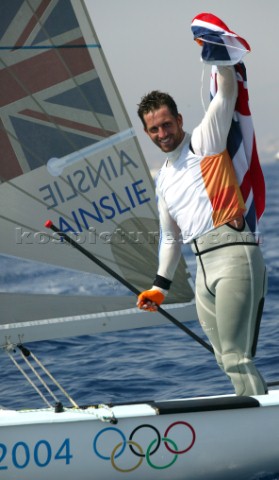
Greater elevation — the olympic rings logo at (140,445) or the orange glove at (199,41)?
the orange glove at (199,41)

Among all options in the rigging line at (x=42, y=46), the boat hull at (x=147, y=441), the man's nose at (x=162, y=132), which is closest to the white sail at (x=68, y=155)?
the rigging line at (x=42, y=46)

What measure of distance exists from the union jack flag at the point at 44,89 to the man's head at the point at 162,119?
90 cm

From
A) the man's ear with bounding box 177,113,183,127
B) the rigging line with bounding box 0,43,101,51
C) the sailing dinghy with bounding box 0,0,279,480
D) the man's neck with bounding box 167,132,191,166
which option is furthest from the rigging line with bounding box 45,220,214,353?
the rigging line with bounding box 0,43,101,51

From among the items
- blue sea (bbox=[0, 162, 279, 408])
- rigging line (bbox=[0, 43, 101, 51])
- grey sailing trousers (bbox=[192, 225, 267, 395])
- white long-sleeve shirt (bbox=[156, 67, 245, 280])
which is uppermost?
rigging line (bbox=[0, 43, 101, 51])

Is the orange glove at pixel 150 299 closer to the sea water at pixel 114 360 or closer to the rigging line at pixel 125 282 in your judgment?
the rigging line at pixel 125 282

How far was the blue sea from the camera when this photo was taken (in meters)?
5.75

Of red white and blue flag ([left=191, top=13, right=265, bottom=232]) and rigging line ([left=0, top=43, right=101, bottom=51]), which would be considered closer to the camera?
red white and blue flag ([left=191, top=13, right=265, bottom=232])

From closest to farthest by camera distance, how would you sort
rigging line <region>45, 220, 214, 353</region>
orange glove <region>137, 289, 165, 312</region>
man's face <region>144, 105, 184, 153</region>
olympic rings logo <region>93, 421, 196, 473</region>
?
olympic rings logo <region>93, 421, 196, 473</region>
man's face <region>144, 105, 184, 153</region>
orange glove <region>137, 289, 165, 312</region>
rigging line <region>45, 220, 214, 353</region>

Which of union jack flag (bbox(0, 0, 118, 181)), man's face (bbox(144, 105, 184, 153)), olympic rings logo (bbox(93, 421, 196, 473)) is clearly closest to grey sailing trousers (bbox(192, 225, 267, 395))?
olympic rings logo (bbox(93, 421, 196, 473))

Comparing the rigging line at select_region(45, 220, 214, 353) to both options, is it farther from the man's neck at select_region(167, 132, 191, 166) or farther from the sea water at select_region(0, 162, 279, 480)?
the man's neck at select_region(167, 132, 191, 166)

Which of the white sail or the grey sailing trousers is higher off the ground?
the white sail

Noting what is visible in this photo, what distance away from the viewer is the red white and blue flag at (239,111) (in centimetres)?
452

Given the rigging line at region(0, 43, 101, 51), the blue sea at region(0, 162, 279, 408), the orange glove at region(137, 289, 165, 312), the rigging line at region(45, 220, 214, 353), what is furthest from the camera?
the blue sea at region(0, 162, 279, 408)

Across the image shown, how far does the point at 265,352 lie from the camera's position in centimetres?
768
